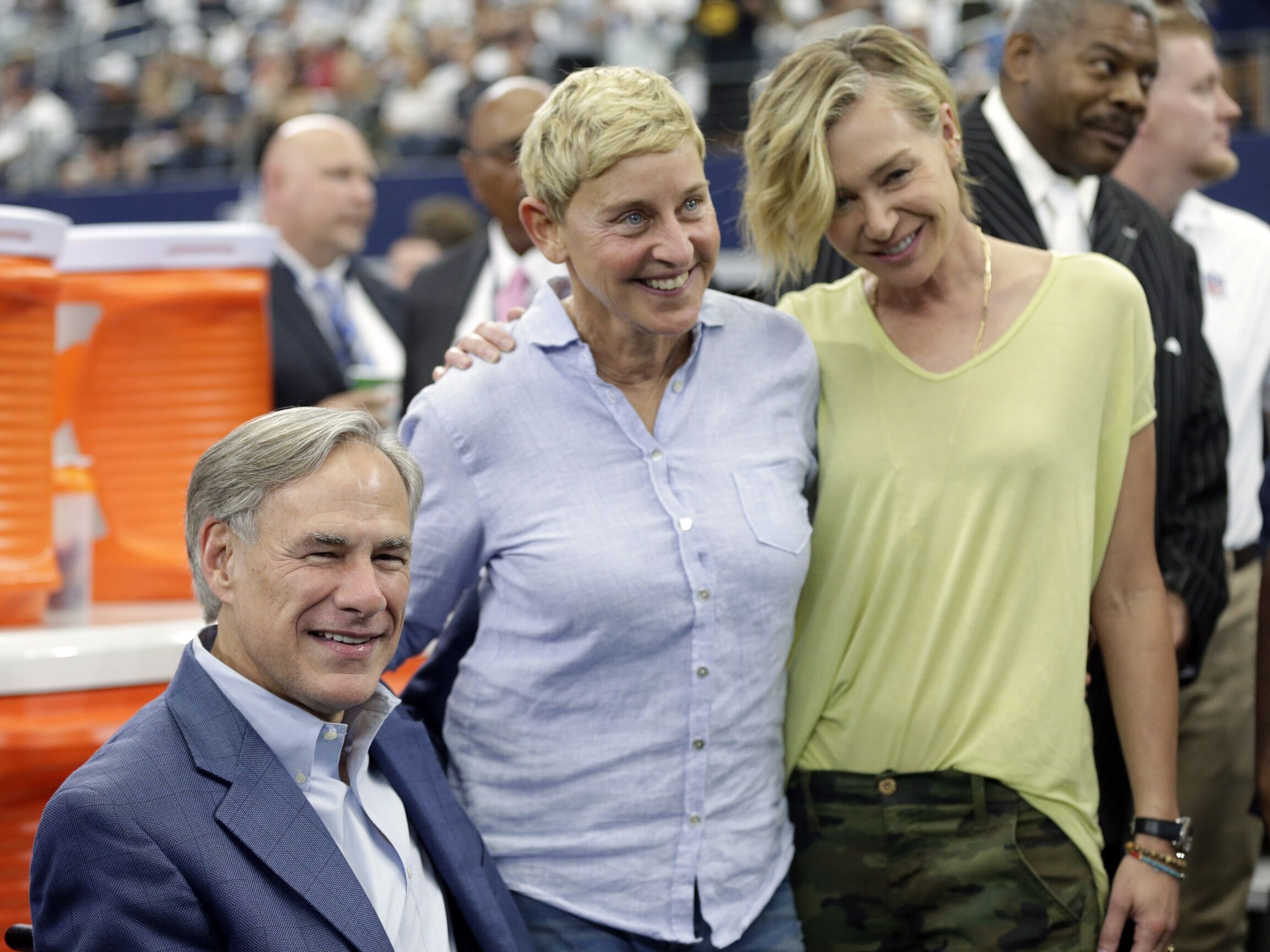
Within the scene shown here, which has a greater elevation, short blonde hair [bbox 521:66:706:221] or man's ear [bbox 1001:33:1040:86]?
man's ear [bbox 1001:33:1040:86]

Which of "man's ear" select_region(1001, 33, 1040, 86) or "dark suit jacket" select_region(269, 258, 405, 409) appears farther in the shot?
"dark suit jacket" select_region(269, 258, 405, 409)

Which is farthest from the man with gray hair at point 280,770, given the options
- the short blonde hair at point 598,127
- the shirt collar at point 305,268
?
the shirt collar at point 305,268

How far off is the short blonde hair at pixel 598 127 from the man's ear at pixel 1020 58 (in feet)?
3.14

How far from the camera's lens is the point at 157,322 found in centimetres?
250

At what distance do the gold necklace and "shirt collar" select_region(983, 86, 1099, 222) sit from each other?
44cm

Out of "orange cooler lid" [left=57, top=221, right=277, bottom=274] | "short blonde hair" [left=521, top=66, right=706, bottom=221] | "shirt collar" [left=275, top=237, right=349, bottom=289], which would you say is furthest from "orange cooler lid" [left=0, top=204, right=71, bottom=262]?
"shirt collar" [left=275, top=237, right=349, bottom=289]

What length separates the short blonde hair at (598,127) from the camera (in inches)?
70.5

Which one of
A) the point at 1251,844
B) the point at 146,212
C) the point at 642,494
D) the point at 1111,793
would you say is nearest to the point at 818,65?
the point at 642,494

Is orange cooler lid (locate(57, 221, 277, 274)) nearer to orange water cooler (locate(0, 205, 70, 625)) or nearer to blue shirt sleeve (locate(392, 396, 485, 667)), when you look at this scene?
orange water cooler (locate(0, 205, 70, 625))

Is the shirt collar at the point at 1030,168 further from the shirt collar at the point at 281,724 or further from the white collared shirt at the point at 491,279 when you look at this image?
the white collared shirt at the point at 491,279

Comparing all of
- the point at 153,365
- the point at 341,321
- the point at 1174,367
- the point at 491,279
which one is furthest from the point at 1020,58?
the point at 341,321

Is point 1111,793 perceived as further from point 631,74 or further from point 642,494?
point 631,74

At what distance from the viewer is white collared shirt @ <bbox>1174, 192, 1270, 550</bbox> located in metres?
3.15

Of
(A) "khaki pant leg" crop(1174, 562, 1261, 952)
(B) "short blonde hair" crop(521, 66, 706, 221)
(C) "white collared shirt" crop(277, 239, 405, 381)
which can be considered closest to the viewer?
(B) "short blonde hair" crop(521, 66, 706, 221)
